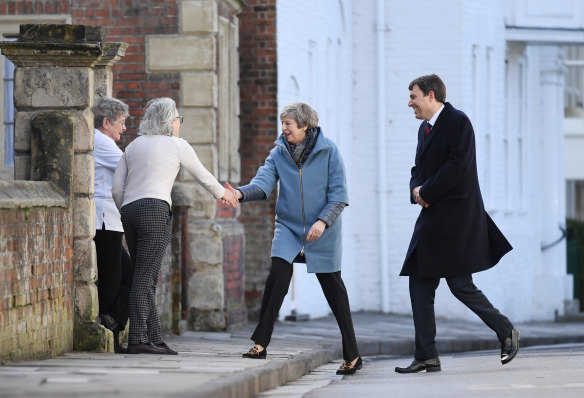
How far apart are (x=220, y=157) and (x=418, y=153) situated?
5.43 m

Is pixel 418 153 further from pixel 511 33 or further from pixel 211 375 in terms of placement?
pixel 511 33

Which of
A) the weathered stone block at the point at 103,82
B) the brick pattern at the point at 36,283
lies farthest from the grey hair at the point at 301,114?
the weathered stone block at the point at 103,82

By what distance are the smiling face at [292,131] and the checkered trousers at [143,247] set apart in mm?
952

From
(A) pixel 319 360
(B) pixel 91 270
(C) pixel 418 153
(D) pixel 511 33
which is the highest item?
(D) pixel 511 33

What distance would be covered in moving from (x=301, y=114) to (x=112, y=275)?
178 cm

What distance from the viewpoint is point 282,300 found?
9953 millimetres

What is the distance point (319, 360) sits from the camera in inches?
468

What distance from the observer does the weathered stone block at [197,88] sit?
48.0 ft

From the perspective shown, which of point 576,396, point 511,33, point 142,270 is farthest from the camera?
point 511,33

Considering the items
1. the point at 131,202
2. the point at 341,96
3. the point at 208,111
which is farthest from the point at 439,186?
the point at 341,96

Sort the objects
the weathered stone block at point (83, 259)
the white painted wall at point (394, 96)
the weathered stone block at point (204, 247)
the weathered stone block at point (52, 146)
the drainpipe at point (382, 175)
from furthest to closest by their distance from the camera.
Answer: the drainpipe at point (382, 175) < the white painted wall at point (394, 96) < the weathered stone block at point (204, 247) < the weathered stone block at point (83, 259) < the weathered stone block at point (52, 146)

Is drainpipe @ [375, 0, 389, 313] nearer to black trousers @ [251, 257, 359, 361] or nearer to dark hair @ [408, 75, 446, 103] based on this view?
black trousers @ [251, 257, 359, 361]

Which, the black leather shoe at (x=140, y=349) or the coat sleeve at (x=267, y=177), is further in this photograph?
the coat sleeve at (x=267, y=177)

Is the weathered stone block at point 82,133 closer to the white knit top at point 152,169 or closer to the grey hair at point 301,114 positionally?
the white knit top at point 152,169
